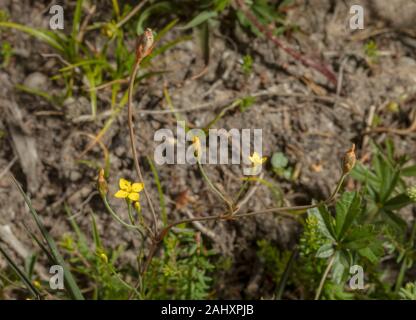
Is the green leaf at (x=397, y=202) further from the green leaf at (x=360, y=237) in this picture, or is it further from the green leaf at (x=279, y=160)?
the green leaf at (x=279, y=160)

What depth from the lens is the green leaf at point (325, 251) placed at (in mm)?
1637

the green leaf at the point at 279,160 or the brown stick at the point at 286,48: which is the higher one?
the brown stick at the point at 286,48

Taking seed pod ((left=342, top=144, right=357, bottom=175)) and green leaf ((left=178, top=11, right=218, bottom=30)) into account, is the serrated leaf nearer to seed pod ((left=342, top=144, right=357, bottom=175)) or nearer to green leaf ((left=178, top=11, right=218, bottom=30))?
seed pod ((left=342, top=144, right=357, bottom=175))

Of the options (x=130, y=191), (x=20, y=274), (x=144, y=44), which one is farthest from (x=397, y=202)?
(x=20, y=274)

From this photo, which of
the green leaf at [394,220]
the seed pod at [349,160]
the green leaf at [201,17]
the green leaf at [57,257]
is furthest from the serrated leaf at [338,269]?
the green leaf at [201,17]

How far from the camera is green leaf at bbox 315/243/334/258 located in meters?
1.64

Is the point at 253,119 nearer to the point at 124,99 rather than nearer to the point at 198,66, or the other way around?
the point at 198,66

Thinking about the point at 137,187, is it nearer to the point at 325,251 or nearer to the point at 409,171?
the point at 325,251

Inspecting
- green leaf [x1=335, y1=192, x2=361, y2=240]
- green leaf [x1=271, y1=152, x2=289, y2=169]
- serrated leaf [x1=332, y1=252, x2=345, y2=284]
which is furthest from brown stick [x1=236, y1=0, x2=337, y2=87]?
serrated leaf [x1=332, y1=252, x2=345, y2=284]

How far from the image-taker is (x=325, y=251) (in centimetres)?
165

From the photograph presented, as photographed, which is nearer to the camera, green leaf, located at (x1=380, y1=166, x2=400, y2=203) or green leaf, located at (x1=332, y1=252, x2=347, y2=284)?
green leaf, located at (x1=332, y1=252, x2=347, y2=284)

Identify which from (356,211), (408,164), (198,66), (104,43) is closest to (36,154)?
(104,43)

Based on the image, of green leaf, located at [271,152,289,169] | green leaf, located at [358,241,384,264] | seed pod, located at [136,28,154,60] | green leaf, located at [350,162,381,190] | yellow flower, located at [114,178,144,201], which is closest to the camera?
seed pod, located at [136,28,154,60]

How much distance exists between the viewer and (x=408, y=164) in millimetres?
2135
